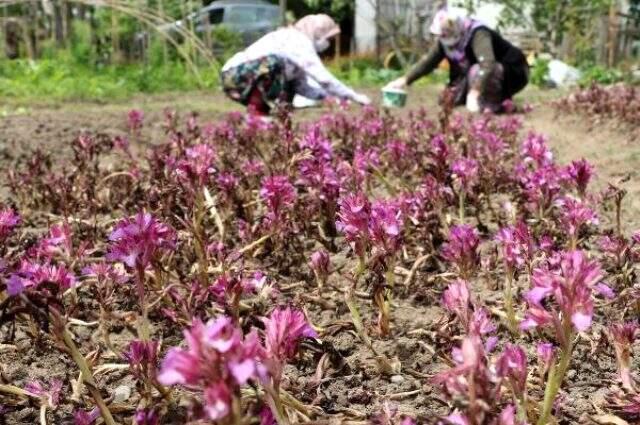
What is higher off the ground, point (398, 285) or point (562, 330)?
point (562, 330)

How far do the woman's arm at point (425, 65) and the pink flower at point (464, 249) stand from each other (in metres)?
8.96

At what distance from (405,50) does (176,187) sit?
76.3ft

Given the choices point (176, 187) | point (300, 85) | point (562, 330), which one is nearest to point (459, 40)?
point (300, 85)

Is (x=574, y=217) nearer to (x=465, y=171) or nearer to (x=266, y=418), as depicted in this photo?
(x=465, y=171)

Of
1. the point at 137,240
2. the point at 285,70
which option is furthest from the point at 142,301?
the point at 285,70

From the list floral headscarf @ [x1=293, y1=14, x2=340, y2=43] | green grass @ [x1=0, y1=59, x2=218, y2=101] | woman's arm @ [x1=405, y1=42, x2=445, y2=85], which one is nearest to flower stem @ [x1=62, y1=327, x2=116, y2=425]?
floral headscarf @ [x1=293, y1=14, x2=340, y2=43]

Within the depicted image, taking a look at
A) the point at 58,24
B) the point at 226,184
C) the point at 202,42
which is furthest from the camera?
the point at 58,24

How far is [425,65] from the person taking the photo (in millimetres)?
11492

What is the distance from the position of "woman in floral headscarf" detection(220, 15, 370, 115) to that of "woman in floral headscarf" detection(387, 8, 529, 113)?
1.34m

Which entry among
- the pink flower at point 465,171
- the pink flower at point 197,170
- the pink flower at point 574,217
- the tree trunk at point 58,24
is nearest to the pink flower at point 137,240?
the pink flower at point 197,170

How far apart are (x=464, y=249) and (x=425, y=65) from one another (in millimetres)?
9369

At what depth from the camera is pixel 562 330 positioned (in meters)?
1.44

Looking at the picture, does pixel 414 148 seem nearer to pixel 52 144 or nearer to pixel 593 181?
pixel 593 181

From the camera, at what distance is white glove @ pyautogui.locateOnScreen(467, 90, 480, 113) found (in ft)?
35.2
